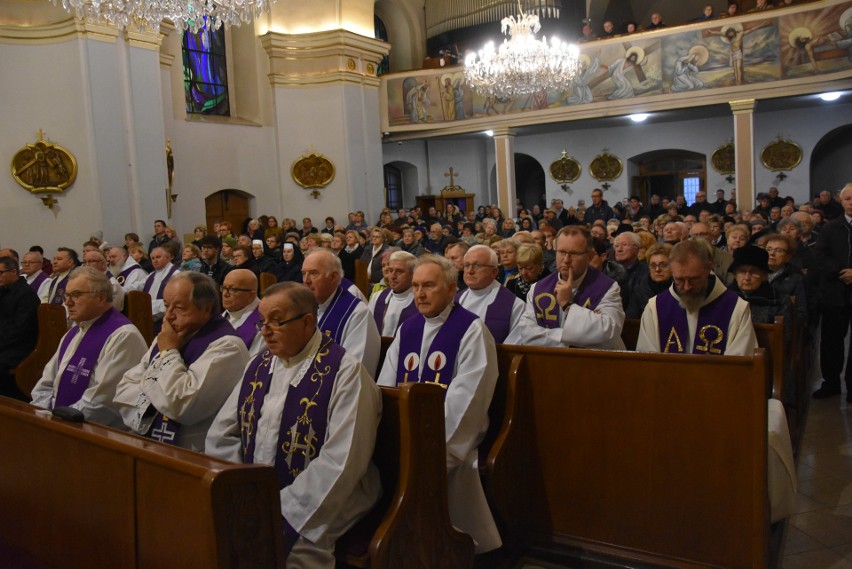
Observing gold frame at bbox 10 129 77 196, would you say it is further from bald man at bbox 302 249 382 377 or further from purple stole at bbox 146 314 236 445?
purple stole at bbox 146 314 236 445

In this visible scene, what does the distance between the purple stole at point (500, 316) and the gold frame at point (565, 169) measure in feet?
53.9

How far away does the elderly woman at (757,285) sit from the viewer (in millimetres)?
4629

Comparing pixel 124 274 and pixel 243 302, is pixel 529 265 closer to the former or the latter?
pixel 243 302

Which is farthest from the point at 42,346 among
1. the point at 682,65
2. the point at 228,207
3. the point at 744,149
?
the point at 744,149

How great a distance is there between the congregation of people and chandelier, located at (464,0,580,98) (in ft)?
20.9

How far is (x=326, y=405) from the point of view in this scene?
2.72 meters

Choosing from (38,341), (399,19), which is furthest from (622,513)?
(399,19)

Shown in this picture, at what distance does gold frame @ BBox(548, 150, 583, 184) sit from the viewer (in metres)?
20.2

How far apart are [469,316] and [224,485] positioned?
1.67 meters

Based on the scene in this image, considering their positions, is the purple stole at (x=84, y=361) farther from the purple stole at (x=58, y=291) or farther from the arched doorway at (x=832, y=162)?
the arched doorway at (x=832, y=162)

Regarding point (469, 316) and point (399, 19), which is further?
point (399, 19)

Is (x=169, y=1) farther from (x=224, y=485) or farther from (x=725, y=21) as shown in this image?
(x=725, y=21)

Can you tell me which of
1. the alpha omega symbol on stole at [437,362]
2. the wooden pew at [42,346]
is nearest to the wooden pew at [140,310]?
the wooden pew at [42,346]

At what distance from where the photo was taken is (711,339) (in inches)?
150
